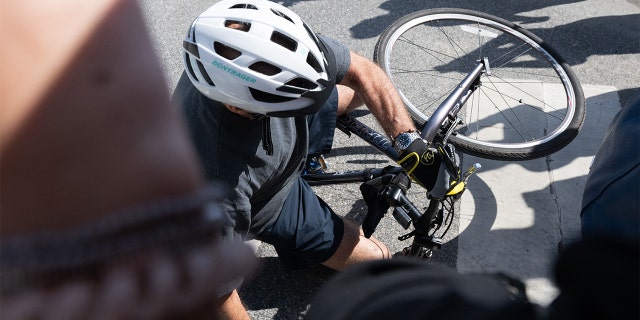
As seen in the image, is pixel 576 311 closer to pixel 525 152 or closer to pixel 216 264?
pixel 216 264

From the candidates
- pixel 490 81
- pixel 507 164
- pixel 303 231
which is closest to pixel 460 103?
pixel 507 164

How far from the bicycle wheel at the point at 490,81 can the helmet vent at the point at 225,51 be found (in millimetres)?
1886

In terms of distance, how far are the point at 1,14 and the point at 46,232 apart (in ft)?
0.61

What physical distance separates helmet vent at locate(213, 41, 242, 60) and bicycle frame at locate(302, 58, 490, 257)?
103 cm

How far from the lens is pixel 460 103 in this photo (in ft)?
11.8

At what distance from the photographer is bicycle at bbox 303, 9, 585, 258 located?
10.1 ft

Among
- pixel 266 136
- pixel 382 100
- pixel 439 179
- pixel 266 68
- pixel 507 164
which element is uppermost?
pixel 266 68

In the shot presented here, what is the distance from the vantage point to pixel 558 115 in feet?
14.8

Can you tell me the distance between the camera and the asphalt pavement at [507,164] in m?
3.56

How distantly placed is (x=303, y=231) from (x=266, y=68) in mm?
962

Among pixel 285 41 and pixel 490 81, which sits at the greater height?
pixel 285 41

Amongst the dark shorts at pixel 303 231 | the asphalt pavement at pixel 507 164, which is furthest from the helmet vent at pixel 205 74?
the asphalt pavement at pixel 507 164

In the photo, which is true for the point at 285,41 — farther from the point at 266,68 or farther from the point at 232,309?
the point at 232,309

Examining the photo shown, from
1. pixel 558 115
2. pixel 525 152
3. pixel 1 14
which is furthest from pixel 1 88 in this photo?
pixel 558 115
